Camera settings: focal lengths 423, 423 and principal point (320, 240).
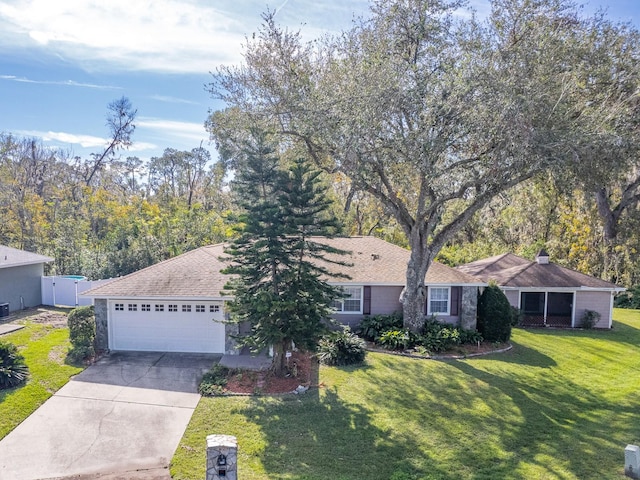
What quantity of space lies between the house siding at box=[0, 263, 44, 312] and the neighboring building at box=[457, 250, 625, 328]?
20513 mm

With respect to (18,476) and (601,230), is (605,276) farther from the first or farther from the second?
(18,476)

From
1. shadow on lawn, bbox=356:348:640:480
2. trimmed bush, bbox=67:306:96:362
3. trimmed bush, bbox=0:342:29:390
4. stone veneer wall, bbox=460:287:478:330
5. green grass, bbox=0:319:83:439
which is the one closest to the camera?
shadow on lawn, bbox=356:348:640:480

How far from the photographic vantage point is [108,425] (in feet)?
29.4

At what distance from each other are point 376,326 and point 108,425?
9.14 meters

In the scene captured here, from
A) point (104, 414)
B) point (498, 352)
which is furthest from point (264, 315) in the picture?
point (498, 352)

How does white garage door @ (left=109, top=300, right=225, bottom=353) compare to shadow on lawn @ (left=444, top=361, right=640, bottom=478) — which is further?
white garage door @ (left=109, top=300, right=225, bottom=353)

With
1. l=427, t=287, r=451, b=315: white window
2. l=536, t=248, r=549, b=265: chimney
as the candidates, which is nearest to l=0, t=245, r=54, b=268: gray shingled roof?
l=427, t=287, r=451, b=315: white window

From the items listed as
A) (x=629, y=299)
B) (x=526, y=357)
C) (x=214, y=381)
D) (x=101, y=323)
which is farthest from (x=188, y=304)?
(x=629, y=299)

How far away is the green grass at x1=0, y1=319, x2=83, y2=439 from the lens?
929 cm

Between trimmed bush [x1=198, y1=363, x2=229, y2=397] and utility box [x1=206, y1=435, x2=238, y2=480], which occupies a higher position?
utility box [x1=206, y1=435, x2=238, y2=480]

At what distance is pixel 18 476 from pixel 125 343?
6.92m

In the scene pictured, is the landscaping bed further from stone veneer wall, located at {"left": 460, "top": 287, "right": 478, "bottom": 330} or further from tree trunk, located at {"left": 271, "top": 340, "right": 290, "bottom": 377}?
stone veneer wall, located at {"left": 460, "top": 287, "right": 478, "bottom": 330}

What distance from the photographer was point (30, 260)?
62.5 feet

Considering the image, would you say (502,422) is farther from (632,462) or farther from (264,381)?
(264,381)
